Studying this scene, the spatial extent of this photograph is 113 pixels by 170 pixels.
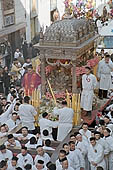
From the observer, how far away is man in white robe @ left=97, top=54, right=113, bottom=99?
12125 millimetres

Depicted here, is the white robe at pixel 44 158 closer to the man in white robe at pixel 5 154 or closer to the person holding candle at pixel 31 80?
the man in white robe at pixel 5 154

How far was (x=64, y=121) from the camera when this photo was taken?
31.1 feet

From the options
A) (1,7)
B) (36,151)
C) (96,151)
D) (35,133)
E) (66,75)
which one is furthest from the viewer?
(1,7)

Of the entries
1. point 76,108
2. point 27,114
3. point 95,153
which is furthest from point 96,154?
point 27,114

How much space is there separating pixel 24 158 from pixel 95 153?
1.42m

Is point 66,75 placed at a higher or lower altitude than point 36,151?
higher

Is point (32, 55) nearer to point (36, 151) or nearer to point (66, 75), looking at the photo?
point (66, 75)

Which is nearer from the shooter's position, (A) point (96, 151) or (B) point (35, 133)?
(A) point (96, 151)

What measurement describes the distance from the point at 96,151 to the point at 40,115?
3.07 meters

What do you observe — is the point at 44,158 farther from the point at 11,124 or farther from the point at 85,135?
the point at 11,124

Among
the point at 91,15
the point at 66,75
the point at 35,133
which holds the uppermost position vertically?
the point at 91,15

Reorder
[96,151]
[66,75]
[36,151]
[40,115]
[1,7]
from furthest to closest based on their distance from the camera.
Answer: [1,7]
[66,75]
[40,115]
[36,151]
[96,151]

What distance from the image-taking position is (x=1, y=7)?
781 inches

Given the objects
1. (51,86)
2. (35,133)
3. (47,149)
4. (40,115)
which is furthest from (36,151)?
(51,86)
